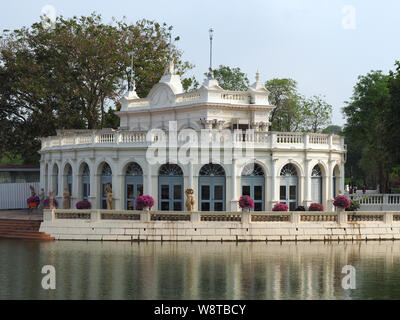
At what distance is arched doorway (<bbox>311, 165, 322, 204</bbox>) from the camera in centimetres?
4020

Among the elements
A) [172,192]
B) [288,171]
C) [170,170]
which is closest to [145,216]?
[172,192]

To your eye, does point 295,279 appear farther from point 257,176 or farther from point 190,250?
point 257,176

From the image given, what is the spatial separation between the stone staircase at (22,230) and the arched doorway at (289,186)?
1402 centimetres

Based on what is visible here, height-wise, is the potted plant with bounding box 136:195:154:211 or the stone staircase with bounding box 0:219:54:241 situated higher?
the potted plant with bounding box 136:195:154:211

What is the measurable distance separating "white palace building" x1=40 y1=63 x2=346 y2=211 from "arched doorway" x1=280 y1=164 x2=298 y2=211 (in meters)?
0.06

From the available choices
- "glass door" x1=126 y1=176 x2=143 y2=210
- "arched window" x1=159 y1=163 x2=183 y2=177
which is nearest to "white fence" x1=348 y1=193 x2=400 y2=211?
"arched window" x1=159 y1=163 x2=183 y2=177

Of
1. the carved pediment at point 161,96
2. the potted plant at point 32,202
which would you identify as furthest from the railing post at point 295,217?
the potted plant at point 32,202

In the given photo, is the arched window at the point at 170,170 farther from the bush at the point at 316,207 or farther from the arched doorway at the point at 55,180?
the arched doorway at the point at 55,180

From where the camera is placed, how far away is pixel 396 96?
46344 millimetres

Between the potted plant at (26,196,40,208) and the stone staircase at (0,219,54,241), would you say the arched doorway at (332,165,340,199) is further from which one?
the potted plant at (26,196,40,208)

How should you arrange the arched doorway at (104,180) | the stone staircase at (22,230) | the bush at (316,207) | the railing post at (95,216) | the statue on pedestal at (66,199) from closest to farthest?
1. the railing post at (95,216)
2. the stone staircase at (22,230)
3. the bush at (316,207)
4. the arched doorway at (104,180)
5. the statue on pedestal at (66,199)

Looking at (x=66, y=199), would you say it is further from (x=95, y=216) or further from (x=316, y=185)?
(x=316, y=185)

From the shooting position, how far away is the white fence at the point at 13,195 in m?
50.2

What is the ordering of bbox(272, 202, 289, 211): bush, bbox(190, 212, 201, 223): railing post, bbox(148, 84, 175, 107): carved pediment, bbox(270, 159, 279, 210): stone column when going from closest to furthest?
bbox(190, 212, 201, 223): railing post < bbox(272, 202, 289, 211): bush < bbox(270, 159, 279, 210): stone column < bbox(148, 84, 175, 107): carved pediment
